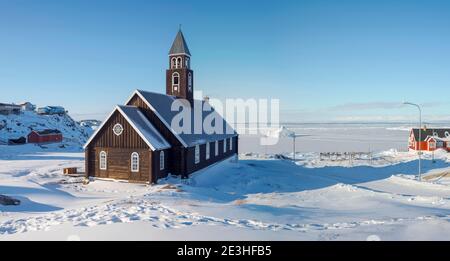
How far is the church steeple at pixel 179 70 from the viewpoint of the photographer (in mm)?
35219

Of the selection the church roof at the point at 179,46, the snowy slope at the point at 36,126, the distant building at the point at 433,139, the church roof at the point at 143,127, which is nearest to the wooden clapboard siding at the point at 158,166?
the church roof at the point at 143,127

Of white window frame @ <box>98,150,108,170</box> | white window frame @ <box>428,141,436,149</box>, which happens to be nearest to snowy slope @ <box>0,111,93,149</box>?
Answer: white window frame @ <box>98,150,108,170</box>

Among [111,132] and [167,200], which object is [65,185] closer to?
[111,132]

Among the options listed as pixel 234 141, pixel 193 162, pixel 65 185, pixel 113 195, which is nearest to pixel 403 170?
pixel 234 141

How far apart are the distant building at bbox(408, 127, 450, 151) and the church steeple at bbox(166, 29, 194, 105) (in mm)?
49399

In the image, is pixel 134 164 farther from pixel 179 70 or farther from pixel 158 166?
pixel 179 70

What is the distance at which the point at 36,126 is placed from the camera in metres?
81.6

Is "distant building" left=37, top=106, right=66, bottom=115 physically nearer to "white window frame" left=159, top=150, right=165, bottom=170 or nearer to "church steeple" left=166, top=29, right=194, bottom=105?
"church steeple" left=166, top=29, right=194, bottom=105

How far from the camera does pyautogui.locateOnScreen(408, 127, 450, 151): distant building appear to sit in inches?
2520

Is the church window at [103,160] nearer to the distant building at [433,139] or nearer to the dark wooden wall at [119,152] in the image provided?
the dark wooden wall at [119,152]

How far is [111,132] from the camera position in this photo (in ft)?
92.4

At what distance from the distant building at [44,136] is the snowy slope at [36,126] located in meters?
2.13
